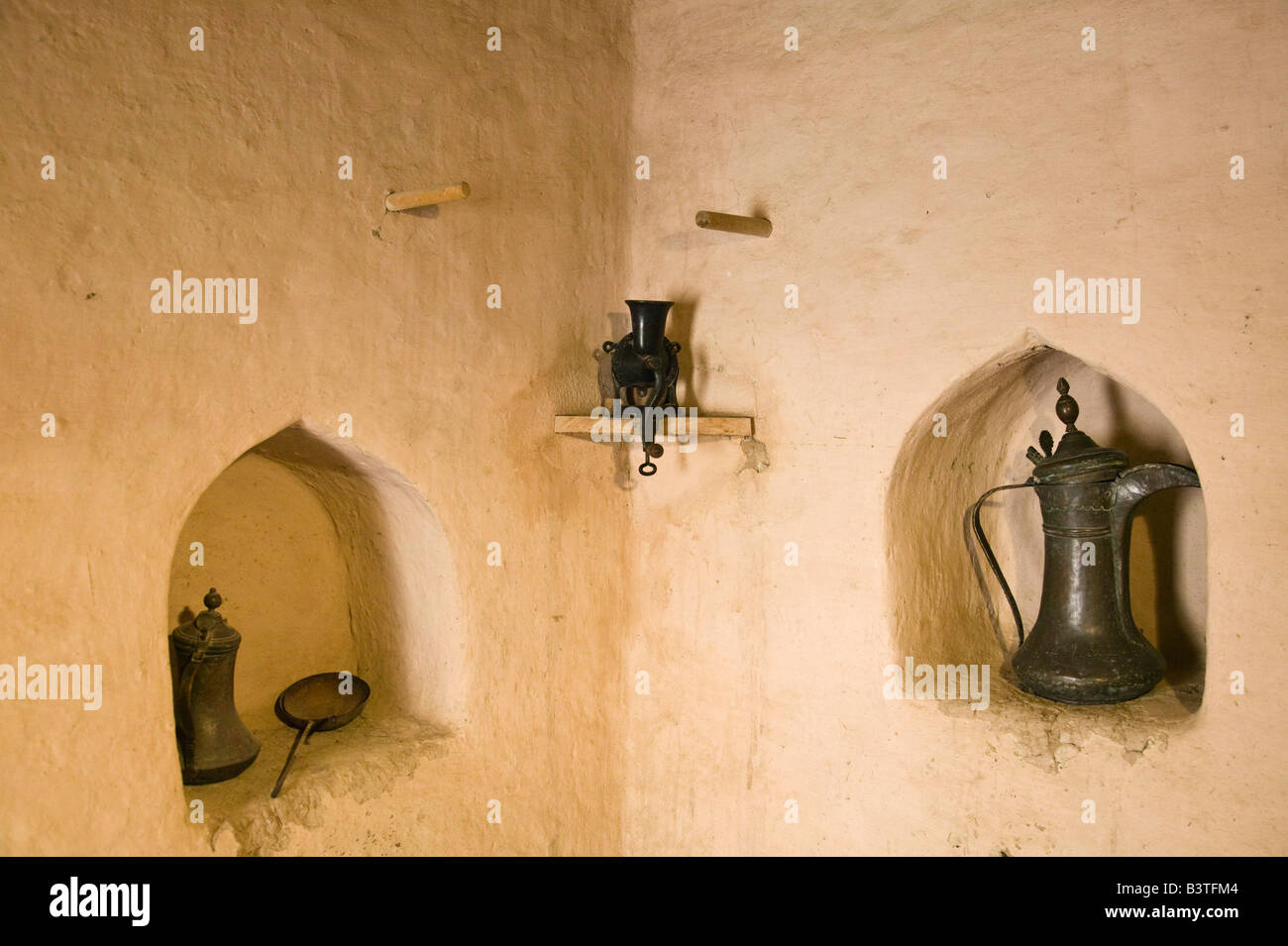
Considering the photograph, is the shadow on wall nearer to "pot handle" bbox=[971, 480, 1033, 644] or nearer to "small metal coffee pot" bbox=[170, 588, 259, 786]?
"small metal coffee pot" bbox=[170, 588, 259, 786]

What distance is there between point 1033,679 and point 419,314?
5.42 feet

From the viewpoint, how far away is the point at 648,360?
2344 mm

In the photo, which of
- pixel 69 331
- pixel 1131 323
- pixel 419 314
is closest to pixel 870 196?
pixel 1131 323

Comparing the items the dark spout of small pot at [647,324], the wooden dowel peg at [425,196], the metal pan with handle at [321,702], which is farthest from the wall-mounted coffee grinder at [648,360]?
the metal pan with handle at [321,702]

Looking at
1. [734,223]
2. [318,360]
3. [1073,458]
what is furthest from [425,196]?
[1073,458]

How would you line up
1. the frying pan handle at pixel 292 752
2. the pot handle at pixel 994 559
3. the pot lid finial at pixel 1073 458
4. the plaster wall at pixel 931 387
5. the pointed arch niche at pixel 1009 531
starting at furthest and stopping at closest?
the pot handle at pixel 994 559 < the pointed arch niche at pixel 1009 531 < the pot lid finial at pixel 1073 458 < the frying pan handle at pixel 292 752 < the plaster wall at pixel 931 387

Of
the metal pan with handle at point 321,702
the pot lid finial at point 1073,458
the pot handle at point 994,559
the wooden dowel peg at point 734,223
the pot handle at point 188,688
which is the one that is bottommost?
the metal pan with handle at point 321,702

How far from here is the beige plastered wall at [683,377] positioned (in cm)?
178

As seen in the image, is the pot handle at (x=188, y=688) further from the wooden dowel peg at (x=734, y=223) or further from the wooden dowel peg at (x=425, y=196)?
→ the wooden dowel peg at (x=734, y=223)

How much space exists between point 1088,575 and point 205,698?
1975mm

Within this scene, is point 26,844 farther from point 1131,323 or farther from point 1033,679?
point 1131,323

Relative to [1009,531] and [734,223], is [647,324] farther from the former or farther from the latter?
[1009,531]

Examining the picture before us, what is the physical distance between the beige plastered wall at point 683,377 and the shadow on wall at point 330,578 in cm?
6

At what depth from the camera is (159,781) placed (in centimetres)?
183
